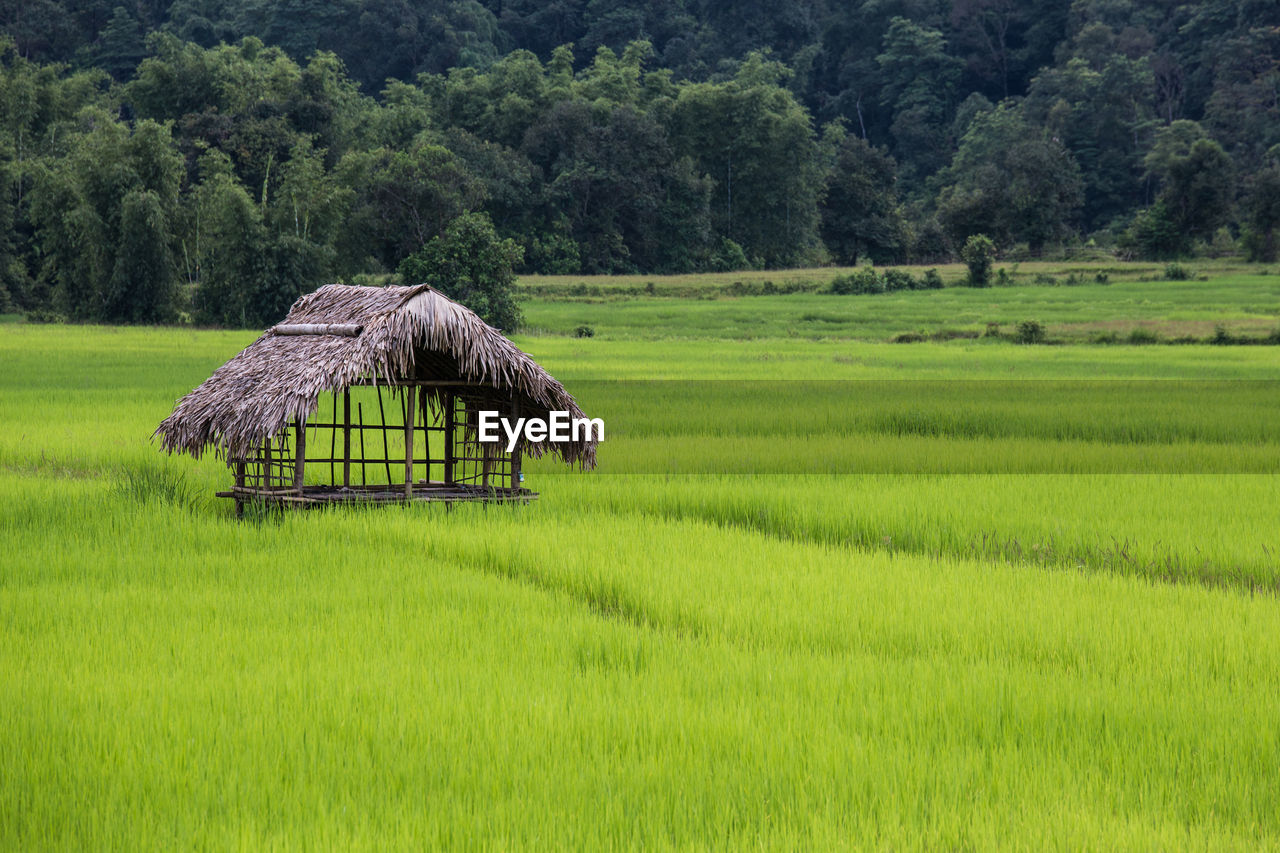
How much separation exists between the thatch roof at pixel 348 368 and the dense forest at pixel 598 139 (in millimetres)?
25002

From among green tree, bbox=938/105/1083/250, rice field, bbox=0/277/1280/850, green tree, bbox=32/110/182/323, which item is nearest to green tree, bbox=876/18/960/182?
green tree, bbox=938/105/1083/250

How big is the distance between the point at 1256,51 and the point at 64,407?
64.0m

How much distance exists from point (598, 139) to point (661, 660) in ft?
184

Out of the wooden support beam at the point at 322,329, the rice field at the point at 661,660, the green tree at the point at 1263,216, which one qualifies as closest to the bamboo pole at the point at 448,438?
the rice field at the point at 661,660

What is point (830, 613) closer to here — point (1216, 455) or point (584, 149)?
point (1216, 455)

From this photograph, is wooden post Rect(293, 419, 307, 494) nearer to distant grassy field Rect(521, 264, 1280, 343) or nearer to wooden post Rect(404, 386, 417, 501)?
wooden post Rect(404, 386, 417, 501)

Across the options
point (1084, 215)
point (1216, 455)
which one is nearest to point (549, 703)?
point (1216, 455)

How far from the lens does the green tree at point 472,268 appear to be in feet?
115

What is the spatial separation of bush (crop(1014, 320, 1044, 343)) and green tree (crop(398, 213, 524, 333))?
13386mm

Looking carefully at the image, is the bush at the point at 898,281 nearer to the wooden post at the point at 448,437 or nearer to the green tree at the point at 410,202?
the green tree at the point at 410,202

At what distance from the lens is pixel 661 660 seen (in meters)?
6.05

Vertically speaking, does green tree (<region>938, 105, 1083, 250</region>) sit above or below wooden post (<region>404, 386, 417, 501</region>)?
above

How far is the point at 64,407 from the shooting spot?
1672 cm

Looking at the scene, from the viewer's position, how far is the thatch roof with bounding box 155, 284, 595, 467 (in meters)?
9.79
